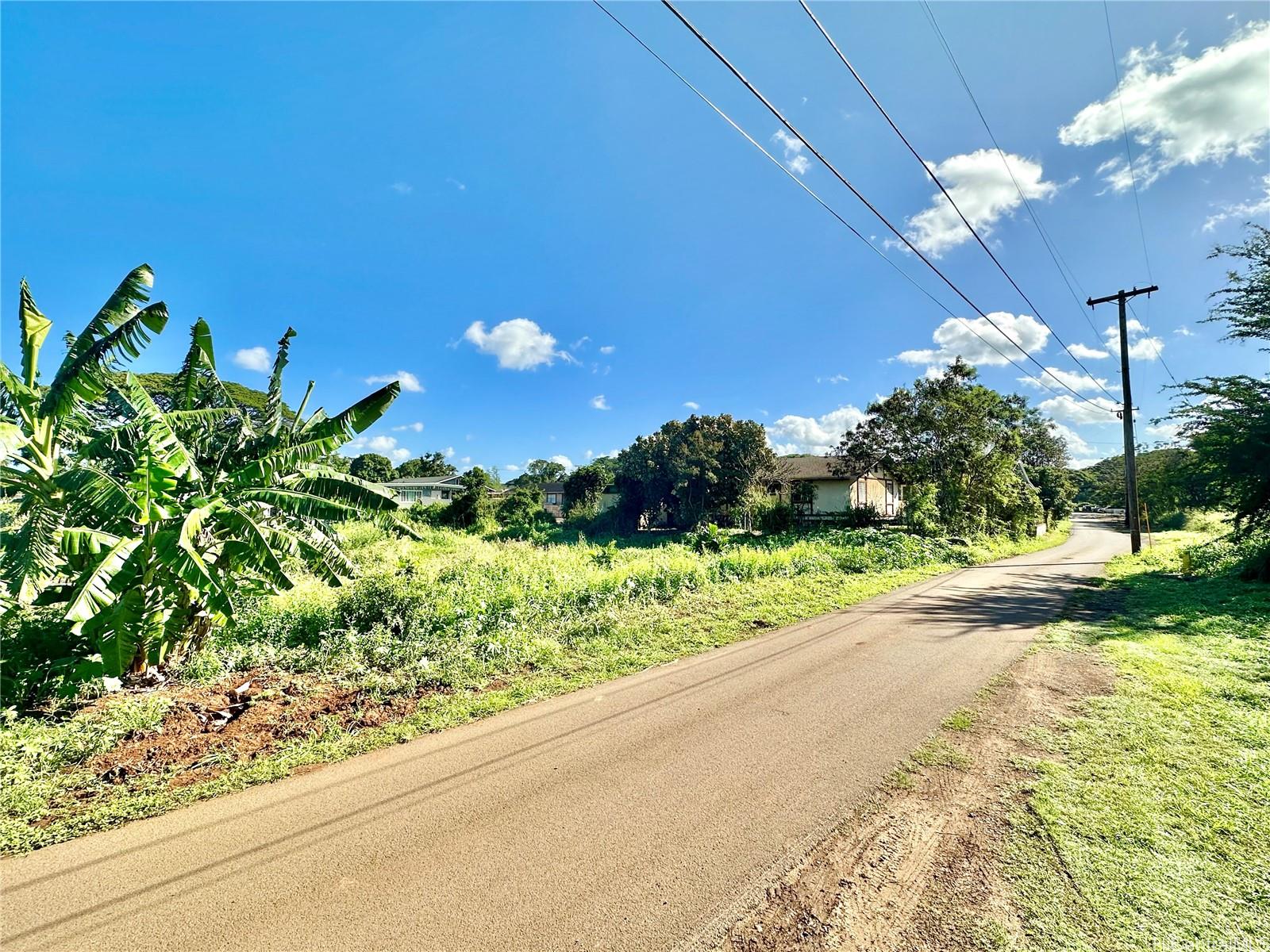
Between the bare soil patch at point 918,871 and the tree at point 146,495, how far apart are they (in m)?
5.31

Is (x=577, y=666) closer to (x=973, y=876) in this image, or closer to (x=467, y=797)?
(x=467, y=797)

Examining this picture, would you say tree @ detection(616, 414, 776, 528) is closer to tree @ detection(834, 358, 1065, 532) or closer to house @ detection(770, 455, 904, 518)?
house @ detection(770, 455, 904, 518)

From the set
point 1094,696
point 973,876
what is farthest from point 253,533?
point 1094,696

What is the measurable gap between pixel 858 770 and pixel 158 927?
440 cm

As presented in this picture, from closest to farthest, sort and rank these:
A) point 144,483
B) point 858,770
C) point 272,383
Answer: point 858,770 → point 144,483 → point 272,383

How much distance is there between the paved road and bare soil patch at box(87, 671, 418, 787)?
2.32 ft

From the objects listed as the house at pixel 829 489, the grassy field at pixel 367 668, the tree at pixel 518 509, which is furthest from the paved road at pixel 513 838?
the tree at pixel 518 509

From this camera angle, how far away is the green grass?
8.24ft

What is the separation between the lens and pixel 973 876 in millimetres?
2865

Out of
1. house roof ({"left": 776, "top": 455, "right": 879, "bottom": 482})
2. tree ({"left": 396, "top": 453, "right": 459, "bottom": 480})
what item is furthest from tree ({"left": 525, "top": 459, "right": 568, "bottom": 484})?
house roof ({"left": 776, "top": 455, "right": 879, "bottom": 482})

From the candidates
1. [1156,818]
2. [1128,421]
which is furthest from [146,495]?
[1128,421]

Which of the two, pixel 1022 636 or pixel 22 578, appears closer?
pixel 22 578

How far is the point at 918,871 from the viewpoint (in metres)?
2.94

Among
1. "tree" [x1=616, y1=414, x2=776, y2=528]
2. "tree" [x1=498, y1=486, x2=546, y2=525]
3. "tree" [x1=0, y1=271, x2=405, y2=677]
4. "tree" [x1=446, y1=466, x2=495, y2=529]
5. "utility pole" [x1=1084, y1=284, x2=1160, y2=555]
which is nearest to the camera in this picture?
"tree" [x1=0, y1=271, x2=405, y2=677]
